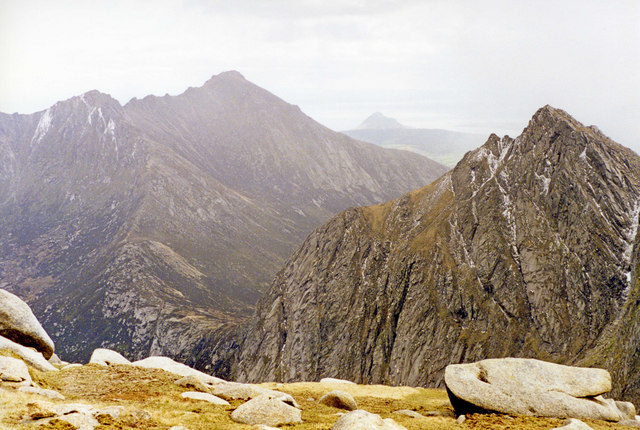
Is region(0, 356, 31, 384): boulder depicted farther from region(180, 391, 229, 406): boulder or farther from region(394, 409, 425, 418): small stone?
region(394, 409, 425, 418): small stone

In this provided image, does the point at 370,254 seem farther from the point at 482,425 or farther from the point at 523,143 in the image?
the point at 482,425

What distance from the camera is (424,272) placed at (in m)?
95.4

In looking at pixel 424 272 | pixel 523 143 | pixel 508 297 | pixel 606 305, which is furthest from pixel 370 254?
pixel 606 305

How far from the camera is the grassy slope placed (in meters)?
21.8

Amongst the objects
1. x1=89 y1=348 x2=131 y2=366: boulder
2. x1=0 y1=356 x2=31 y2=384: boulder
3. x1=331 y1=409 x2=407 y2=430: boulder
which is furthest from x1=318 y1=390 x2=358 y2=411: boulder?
x1=89 y1=348 x2=131 y2=366: boulder

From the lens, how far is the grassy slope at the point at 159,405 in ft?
71.5

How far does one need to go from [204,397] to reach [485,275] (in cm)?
7297

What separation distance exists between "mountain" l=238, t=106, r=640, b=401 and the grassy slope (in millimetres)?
38966

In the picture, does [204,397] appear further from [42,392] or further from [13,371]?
[13,371]

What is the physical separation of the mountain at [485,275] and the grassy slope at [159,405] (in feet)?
128

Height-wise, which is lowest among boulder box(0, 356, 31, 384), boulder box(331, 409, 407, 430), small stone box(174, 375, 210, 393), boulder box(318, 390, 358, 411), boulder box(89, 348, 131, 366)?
boulder box(89, 348, 131, 366)

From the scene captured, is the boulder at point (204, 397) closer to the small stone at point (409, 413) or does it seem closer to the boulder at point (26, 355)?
the small stone at point (409, 413)

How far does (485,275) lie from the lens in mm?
88875

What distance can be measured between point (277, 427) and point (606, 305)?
228 feet
